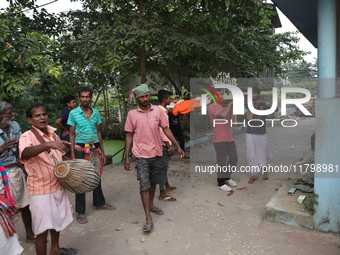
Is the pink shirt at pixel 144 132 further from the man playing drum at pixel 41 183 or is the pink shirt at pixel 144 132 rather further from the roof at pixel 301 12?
the roof at pixel 301 12

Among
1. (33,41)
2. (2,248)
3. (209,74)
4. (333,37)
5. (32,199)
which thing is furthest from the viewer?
(209,74)

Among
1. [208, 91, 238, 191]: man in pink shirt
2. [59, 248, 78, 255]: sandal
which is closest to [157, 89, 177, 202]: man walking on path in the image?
[208, 91, 238, 191]: man in pink shirt

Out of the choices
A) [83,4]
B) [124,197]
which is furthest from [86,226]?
[83,4]

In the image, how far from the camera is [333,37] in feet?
11.5

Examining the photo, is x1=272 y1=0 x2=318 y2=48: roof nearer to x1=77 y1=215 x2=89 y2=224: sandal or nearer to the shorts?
the shorts

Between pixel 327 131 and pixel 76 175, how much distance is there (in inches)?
108

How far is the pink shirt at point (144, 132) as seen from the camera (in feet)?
12.2

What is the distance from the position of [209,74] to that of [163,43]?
1559mm

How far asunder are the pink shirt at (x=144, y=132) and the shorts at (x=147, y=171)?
0.07 metres

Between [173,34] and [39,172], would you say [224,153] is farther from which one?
[39,172]

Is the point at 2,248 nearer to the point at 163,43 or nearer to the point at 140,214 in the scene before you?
the point at 140,214

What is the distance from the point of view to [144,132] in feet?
12.2

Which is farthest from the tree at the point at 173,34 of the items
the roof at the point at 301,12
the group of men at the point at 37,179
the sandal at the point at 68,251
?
the sandal at the point at 68,251

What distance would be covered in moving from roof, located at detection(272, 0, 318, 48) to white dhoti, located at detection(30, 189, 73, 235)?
4.09 metres
